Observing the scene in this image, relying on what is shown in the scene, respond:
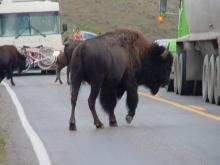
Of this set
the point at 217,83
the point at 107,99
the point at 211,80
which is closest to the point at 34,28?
the point at 211,80

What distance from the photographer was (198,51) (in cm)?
2402

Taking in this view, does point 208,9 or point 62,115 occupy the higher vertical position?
point 208,9

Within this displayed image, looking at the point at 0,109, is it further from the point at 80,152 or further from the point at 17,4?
the point at 17,4

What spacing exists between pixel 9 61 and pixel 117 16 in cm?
5718

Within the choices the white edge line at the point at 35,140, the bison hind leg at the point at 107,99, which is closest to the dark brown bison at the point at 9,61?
the white edge line at the point at 35,140

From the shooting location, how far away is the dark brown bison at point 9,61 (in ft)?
103

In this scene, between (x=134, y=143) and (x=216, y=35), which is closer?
(x=134, y=143)

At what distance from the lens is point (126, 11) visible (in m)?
90.6

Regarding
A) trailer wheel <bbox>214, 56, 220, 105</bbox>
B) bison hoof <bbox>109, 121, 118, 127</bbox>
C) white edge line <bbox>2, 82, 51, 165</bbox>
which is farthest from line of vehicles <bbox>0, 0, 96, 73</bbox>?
bison hoof <bbox>109, 121, 118, 127</bbox>

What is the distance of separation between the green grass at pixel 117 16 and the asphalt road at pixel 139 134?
2319 inches

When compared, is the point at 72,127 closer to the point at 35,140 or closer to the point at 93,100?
the point at 93,100

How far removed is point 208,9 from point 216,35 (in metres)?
1.32

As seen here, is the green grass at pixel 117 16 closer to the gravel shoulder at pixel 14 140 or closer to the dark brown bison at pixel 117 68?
the gravel shoulder at pixel 14 140

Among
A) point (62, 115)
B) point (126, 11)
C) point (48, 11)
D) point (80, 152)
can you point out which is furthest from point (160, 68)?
point (126, 11)
